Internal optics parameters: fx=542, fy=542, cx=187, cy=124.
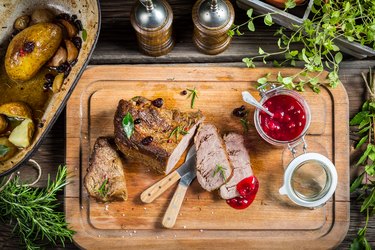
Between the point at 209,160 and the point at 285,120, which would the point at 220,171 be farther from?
the point at 285,120

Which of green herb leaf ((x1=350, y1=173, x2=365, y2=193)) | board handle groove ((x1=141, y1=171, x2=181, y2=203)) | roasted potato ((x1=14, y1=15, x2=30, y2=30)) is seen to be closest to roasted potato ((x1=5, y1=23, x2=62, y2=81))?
roasted potato ((x1=14, y1=15, x2=30, y2=30))

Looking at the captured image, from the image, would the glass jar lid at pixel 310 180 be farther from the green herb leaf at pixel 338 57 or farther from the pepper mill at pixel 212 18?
the pepper mill at pixel 212 18

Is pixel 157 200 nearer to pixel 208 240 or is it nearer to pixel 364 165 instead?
pixel 208 240

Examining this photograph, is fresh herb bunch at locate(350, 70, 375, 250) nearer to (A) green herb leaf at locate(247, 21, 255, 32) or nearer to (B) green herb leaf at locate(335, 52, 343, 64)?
(B) green herb leaf at locate(335, 52, 343, 64)

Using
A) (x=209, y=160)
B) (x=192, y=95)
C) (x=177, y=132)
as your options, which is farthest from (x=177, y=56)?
(x=209, y=160)

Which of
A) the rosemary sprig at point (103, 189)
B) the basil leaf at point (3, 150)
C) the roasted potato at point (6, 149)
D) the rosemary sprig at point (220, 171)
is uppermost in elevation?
the basil leaf at point (3, 150)

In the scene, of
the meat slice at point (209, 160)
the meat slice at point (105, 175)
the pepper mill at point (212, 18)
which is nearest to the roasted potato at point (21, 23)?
the meat slice at point (105, 175)

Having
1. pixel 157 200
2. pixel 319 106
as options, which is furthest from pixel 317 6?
pixel 157 200
